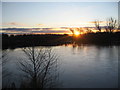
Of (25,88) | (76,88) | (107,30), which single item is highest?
(107,30)

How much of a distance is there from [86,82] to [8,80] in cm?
434

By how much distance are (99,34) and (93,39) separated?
2225mm

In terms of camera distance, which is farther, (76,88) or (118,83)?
(118,83)

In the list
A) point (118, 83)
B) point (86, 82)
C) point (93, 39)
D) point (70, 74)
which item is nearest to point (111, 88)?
point (118, 83)

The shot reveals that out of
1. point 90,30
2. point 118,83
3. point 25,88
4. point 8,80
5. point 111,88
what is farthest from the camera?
point 90,30

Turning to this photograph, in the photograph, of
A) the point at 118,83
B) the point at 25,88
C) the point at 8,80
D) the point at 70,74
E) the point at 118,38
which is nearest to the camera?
the point at 25,88

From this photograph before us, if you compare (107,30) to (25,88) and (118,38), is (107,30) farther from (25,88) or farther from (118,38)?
(25,88)

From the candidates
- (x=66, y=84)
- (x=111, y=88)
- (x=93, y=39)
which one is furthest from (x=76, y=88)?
(x=93, y=39)

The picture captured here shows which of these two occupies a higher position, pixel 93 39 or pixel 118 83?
pixel 93 39

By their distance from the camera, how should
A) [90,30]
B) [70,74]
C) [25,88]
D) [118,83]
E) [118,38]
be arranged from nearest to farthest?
[25,88] → [118,83] → [70,74] → [118,38] → [90,30]

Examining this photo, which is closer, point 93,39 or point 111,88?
point 111,88

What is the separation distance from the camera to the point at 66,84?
594 cm

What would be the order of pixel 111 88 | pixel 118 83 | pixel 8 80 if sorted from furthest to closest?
pixel 8 80 → pixel 118 83 → pixel 111 88

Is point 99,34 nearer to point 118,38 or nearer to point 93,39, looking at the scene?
point 93,39
